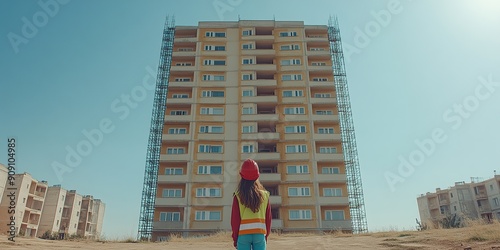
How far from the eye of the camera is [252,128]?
4147 cm

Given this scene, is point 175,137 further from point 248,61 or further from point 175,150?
point 248,61

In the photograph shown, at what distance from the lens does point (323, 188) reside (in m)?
39.1

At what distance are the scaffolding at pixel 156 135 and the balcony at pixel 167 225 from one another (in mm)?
602

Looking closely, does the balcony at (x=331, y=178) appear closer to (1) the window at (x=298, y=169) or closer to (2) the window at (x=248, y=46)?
(1) the window at (x=298, y=169)

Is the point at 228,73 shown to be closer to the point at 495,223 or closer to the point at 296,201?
the point at 296,201

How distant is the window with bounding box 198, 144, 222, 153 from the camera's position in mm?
40697

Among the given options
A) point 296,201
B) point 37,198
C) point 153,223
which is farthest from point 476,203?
point 37,198

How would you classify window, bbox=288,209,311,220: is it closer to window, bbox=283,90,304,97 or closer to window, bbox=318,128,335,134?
window, bbox=318,128,335,134

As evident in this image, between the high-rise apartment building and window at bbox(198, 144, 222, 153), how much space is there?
119 mm

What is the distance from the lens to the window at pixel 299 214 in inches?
1465

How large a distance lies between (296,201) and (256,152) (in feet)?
23.4

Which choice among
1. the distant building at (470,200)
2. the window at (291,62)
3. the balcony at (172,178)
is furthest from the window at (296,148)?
the distant building at (470,200)

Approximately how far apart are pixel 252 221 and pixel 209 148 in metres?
36.6

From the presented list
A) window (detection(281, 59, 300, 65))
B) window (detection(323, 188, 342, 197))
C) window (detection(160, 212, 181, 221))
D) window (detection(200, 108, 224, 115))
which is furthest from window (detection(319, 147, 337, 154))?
window (detection(160, 212, 181, 221))
